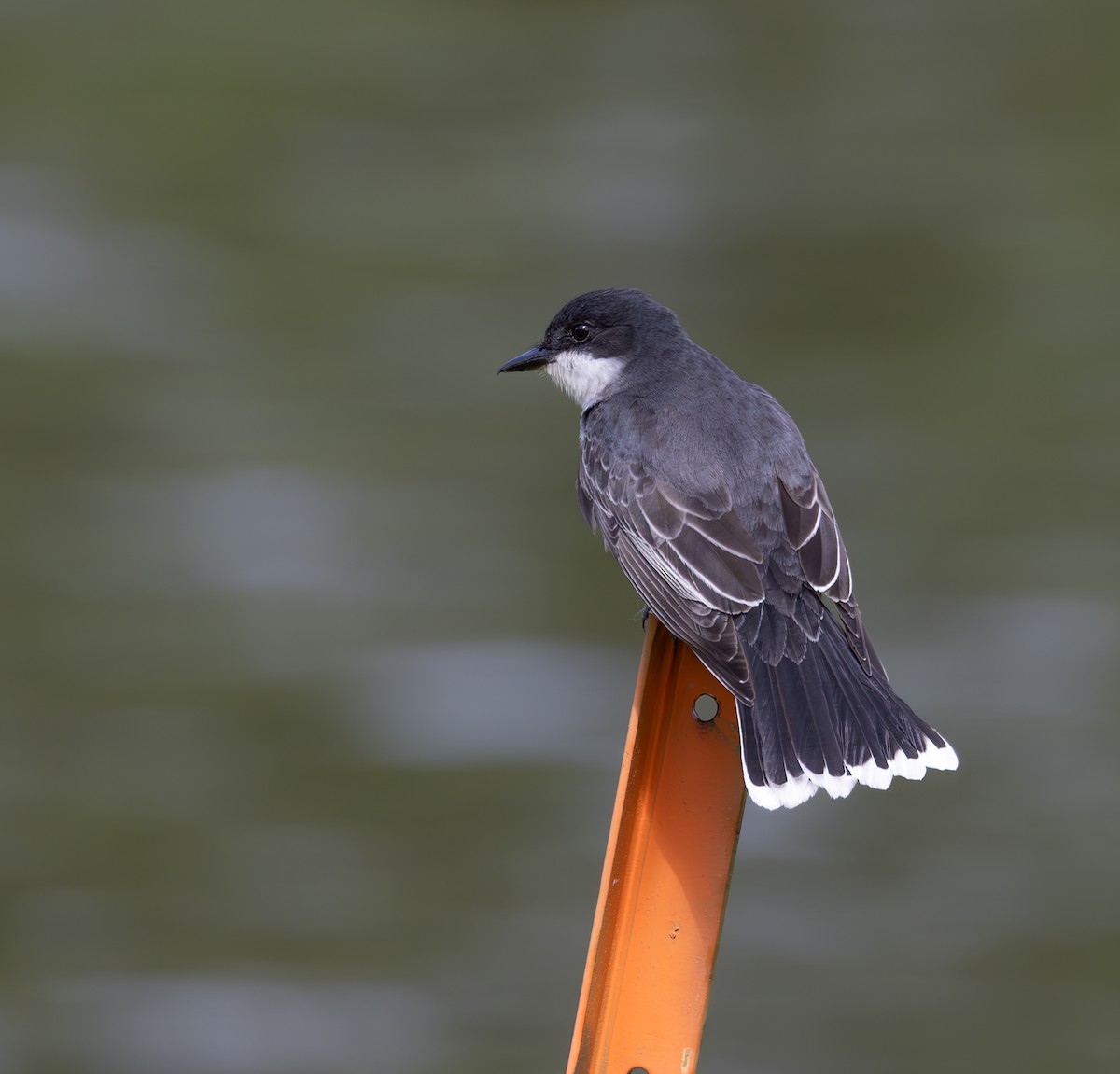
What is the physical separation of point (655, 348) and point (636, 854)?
120 inches

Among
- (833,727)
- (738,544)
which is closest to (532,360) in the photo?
(738,544)

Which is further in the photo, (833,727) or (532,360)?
(532,360)

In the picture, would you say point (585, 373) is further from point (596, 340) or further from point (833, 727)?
point (833, 727)

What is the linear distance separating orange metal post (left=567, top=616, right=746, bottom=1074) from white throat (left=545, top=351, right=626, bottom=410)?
2.91 m

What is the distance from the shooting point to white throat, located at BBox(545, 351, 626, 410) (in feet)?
23.5

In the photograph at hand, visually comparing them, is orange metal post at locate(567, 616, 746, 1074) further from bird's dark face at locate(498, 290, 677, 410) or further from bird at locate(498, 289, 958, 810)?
bird's dark face at locate(498, 290, 677, 410)

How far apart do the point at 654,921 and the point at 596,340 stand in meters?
3.34

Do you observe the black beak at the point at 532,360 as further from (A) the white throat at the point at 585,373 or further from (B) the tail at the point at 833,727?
(B) the tail at the point at 833,727

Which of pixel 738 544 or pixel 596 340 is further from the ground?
pixel 596 340

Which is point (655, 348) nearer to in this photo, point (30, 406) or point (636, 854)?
point (636, 854)

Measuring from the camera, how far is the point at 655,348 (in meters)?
7.05

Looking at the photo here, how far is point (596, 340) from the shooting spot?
285 inches

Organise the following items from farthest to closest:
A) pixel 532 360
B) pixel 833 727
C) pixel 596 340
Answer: pixel 532 360 < pixel 596 340 < pixel 833 727

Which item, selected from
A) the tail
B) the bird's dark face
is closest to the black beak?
the bird's dark face
